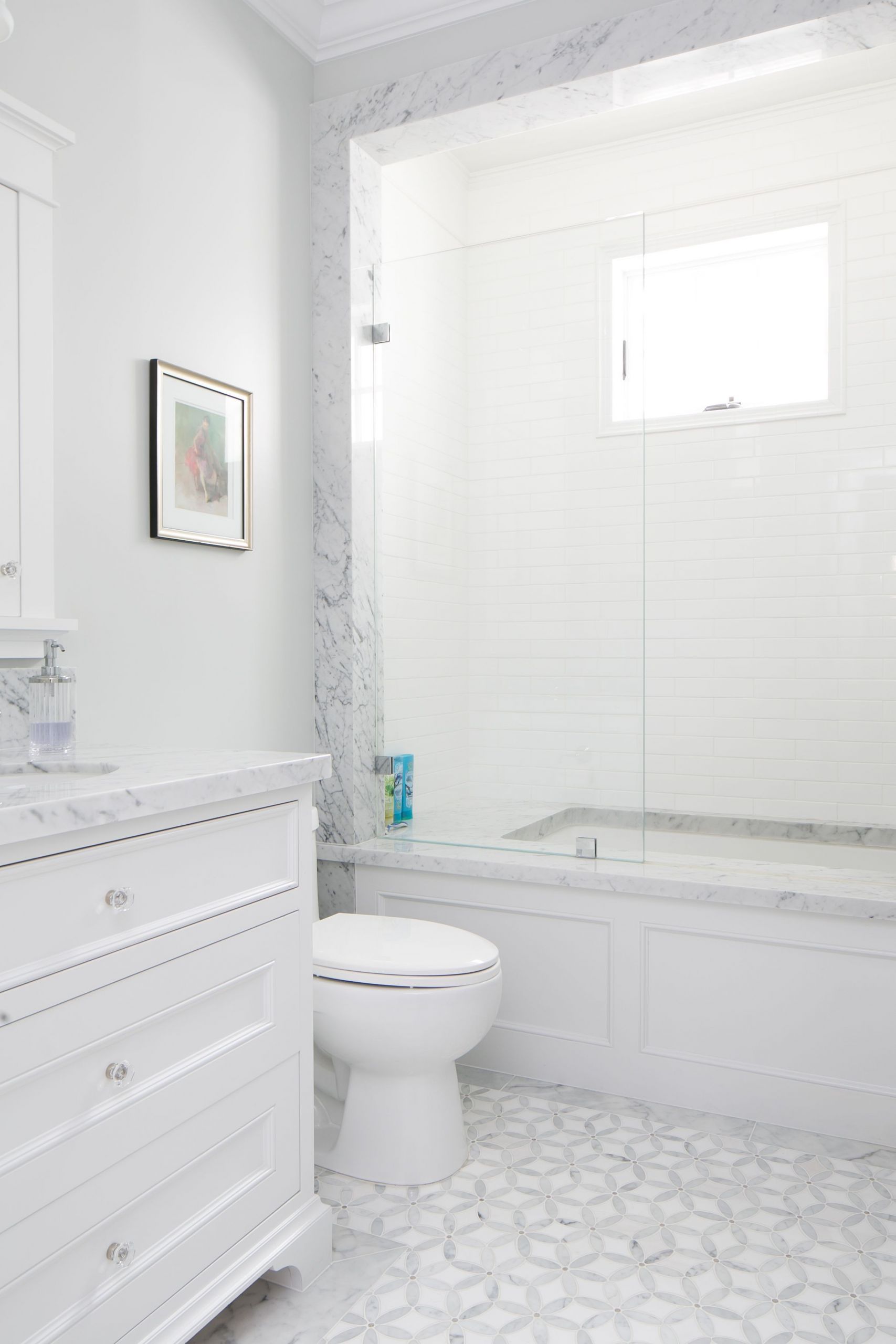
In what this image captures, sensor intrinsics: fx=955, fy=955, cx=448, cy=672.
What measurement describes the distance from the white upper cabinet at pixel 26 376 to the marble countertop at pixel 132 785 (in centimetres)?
27

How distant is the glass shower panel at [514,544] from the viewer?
247 cm

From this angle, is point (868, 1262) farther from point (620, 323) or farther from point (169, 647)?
point (620, 323)

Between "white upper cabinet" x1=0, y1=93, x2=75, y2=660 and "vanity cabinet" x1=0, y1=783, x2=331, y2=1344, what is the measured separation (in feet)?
1.82

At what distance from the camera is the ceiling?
2492 mm

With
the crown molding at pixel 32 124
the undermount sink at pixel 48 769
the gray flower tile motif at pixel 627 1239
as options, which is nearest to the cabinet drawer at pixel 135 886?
the undermount sink at pixel 48 769

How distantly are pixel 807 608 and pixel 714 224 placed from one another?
140 cm

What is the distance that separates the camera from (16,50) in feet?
5.75

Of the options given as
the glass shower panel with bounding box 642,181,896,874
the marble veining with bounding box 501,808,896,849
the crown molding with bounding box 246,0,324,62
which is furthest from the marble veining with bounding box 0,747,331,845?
the glass shower panel with bounding box 642,181,896,874

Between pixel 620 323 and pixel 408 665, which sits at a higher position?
pixel 620 323

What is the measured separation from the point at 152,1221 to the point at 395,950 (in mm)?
749

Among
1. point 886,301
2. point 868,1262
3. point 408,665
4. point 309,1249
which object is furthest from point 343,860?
point 886,301

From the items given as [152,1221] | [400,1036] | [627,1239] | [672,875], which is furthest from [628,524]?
[152,1221]

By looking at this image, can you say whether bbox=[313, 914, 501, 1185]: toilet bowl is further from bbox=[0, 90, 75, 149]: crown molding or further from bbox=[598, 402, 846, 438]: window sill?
bbox=[598, 402, 846, 438]: window sill

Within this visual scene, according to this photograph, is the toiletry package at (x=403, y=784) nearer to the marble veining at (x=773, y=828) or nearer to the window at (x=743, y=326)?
the marble veining at (x=773, y=828)
